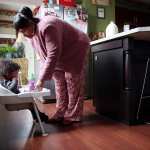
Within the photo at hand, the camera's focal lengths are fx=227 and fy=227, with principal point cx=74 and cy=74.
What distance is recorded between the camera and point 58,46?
1.66 m

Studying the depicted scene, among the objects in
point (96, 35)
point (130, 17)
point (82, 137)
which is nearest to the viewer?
point (82, 137)

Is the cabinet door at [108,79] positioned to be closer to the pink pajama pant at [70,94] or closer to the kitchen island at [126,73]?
the kitchen island at [126,73]

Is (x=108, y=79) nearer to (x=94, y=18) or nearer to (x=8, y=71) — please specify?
(x=8, y=71)

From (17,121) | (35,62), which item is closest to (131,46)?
(17,121)

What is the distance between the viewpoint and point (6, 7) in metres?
4.06

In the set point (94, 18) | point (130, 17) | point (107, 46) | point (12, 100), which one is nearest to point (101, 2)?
point (94, 18)

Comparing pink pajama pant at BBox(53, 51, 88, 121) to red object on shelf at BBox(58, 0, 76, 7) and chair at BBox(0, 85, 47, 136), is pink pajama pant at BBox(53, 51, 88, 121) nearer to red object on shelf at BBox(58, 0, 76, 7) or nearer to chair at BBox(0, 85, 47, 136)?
chair at BBox(0, 85, 47, 136)

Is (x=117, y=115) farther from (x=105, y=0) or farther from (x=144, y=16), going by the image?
(x=144, y=16)

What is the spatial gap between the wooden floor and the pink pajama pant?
0.12 metres

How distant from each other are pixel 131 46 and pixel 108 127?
66cm

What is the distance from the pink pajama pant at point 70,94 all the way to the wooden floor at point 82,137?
0.39ft

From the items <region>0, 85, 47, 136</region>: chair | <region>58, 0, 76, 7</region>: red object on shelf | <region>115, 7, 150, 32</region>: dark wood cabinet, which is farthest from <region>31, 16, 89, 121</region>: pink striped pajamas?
<region>115, 7, 150, 32</region>: dark wood cabinet

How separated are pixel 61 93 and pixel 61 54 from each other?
386mm

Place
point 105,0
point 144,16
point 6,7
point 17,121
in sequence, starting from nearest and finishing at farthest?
point 17,121
point 105,0
point 6,7
point 144,16
